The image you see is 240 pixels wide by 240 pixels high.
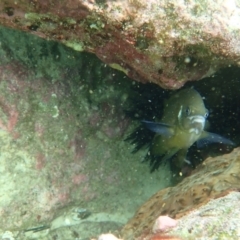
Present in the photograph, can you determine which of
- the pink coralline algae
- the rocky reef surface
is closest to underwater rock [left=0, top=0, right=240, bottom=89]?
the rocky reef surface

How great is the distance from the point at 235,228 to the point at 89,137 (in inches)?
97.7

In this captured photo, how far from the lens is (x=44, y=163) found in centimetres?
364

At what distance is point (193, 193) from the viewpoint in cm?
302

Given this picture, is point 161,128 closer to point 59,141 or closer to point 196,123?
point 196,123

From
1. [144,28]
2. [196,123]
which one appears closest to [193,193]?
[196,123]

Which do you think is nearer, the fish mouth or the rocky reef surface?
the rocky reef surface

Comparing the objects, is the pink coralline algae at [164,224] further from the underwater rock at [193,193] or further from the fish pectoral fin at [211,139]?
the fish pectoral fin at [211,139]

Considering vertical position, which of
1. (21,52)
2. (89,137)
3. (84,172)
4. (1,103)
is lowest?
(84,172)

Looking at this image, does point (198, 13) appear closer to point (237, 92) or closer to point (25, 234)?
point (237, 92)

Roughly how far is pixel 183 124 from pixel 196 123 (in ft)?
0.58

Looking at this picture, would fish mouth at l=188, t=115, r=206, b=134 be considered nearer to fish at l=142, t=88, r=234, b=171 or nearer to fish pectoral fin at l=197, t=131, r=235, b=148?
fish at l=142, t=88, r=234, b=171

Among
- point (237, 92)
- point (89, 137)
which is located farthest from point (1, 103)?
point (237, 92)

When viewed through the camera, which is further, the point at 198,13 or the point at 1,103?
the point at 1,103

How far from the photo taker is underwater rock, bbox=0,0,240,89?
260 cm
